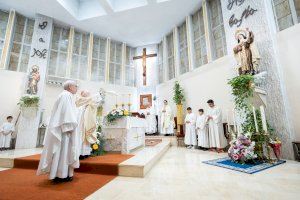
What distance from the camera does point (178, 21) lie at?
32.6ft

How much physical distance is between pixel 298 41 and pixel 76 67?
33.4 feet

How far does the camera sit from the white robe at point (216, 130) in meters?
6.14

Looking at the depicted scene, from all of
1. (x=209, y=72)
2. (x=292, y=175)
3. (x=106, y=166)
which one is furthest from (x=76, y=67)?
(x=292, y=175)

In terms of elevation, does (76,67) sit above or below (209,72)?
above

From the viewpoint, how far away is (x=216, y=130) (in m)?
6.19

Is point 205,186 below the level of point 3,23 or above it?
below

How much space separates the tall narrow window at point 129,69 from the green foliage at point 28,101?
18.3 ft

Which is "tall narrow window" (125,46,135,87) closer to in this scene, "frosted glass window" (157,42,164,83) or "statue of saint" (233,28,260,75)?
"frosted glass window" (157,42,164,83)

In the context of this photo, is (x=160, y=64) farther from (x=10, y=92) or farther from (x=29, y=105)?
(x=10, y=92)

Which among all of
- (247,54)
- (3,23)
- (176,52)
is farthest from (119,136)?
(3,23)

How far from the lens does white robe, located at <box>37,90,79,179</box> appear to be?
2.71m

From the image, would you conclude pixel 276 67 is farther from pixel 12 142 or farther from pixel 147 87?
pixel 12 142

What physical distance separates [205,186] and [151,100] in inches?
345

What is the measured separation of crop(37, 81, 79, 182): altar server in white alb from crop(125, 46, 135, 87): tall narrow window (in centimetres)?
893
